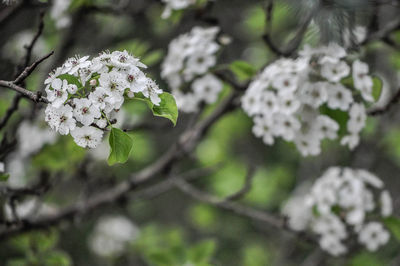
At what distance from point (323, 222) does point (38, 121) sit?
7.04ft

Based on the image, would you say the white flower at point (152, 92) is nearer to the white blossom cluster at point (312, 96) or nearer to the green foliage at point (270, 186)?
the white blossom cluster at point (312, 96)

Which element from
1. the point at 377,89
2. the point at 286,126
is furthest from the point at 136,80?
the point at 377,89

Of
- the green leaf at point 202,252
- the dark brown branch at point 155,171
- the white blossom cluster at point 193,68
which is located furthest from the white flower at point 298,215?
the white blossom cluster at point 193,68

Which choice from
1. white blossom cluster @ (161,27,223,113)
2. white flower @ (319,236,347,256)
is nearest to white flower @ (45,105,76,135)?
white blossom cluster @ (161,27,223,113)

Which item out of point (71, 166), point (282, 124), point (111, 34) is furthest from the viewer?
point (111, 34)

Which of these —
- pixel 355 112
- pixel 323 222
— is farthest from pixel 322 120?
pixel 323 222

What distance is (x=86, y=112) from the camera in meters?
1.43

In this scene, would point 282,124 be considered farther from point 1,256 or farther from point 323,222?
point 1,256

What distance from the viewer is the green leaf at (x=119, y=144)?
149cm

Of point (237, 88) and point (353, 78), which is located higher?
point (353, 78)

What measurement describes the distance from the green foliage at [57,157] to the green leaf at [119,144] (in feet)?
4.48

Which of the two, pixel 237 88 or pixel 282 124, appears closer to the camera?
pixel 282 124

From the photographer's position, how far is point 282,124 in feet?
7.25

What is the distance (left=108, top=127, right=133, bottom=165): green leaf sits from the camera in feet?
4.87
